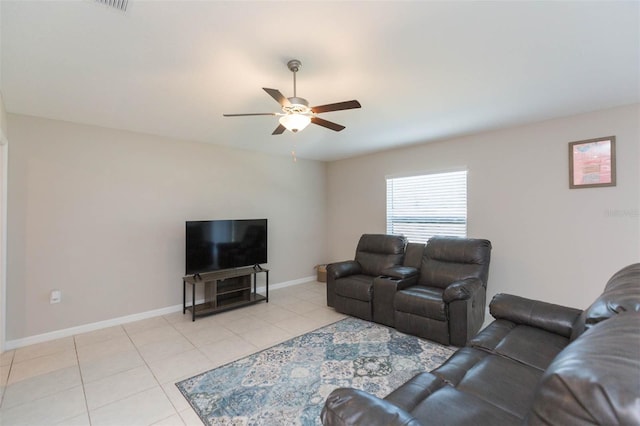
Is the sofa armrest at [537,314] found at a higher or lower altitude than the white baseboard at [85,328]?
higher

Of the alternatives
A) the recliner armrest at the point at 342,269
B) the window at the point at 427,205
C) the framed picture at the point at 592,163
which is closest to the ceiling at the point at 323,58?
the framed picture at the point at 592,163

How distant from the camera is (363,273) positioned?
13.9 ft

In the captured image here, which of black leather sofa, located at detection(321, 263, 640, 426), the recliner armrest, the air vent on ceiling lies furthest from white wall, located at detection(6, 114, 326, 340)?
black leather sofa, located at detection(321, 263, 640, 426)

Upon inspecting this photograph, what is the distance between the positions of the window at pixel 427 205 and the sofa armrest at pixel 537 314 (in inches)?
76.4

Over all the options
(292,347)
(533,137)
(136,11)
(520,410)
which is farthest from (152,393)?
(533,137)

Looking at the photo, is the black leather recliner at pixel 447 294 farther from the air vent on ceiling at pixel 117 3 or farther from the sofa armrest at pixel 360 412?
the air vent on ceiling at pixel 117 3

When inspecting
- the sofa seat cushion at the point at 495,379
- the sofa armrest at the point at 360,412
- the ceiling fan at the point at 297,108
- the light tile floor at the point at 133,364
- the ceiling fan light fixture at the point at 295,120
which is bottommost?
the light tile floor at the point at 133,364

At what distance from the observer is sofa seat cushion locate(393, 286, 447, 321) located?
117 inches

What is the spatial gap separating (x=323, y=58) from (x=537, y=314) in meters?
2.47

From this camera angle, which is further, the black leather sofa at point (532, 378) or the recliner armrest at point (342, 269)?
the recliner armrest at point (342, 269)

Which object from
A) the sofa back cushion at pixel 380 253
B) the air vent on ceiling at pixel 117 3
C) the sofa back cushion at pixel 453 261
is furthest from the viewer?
the sofa back cushion at pixel 380 253

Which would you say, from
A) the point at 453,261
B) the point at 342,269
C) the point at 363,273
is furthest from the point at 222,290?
the point at 453,261

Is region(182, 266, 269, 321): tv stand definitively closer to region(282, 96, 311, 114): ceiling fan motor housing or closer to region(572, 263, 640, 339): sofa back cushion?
region(282, 96, 311, 114): ceiling fan motor housing

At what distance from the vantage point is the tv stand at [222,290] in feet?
12.8
